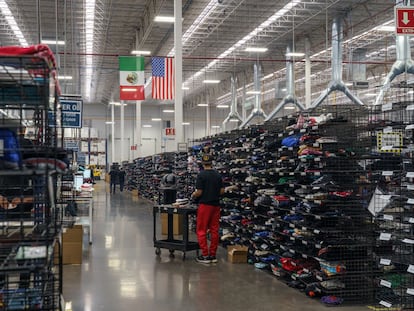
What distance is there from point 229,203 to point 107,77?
23690 mm

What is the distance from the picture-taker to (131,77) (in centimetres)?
1544

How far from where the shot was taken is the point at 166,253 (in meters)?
Answer: 8.92

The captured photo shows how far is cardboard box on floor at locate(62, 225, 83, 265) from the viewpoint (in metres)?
7.64

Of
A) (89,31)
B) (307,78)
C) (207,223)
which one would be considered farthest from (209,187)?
(89,31)

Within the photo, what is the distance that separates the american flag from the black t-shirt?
7.30m

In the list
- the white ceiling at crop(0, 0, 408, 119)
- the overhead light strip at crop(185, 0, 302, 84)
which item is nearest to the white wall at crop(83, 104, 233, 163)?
the white ceiling at crop(0, 0, 408, 119)

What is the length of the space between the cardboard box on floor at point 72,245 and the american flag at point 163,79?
7.69 m

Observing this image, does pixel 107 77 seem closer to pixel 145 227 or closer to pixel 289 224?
pixel 145 227

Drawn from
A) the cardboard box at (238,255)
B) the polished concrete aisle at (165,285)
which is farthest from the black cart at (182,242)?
the cardboard box at (238,255)

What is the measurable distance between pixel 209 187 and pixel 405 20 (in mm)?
3721

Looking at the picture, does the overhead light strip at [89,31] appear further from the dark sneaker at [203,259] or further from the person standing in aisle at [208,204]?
the dark sneaker at [203,259]

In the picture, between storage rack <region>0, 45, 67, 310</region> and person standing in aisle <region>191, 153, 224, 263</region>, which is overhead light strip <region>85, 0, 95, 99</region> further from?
storage rack <region>0, 45, 67, 310</region>

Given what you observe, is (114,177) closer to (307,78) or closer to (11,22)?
(11,22)

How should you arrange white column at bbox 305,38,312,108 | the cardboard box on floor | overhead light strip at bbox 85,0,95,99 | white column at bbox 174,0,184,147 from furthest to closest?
white column at bbox 305,38,312,108
overhead light strip at bbox 85,0,95,99
white column at bbox 174,0,184,147
the cardboard box on floor
